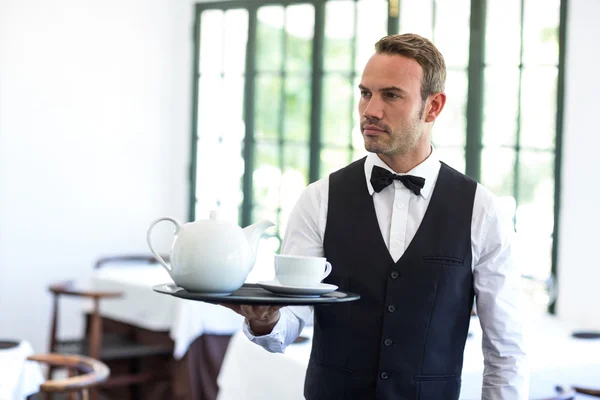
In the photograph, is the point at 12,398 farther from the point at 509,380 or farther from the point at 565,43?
the point at 565,43

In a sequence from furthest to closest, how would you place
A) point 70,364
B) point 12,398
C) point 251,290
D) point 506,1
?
point 506,1, point 70,364, point 12,398, point 251,290

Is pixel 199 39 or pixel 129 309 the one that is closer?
pixel 129 309

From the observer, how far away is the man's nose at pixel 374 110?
1826 mm

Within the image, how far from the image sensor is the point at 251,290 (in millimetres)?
1776

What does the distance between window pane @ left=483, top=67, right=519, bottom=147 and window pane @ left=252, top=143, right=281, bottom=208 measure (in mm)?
1654

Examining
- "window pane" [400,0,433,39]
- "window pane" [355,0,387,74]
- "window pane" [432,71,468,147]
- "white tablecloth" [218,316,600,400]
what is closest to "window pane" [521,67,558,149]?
"window pane" [432,71,468,147]

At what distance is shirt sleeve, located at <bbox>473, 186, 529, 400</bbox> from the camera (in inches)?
74.7

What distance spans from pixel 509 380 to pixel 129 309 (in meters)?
3.73

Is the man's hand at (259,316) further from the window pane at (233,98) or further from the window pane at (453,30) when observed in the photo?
the window pane at (233,98)

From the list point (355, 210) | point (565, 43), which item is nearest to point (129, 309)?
point (565, 43)

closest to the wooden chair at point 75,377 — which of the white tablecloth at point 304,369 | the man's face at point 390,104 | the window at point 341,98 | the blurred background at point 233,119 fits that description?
the white tablecloth at point 304,369

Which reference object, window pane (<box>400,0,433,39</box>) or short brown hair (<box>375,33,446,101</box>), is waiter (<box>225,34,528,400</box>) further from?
window pane (<box>400,0,433,39</box>)

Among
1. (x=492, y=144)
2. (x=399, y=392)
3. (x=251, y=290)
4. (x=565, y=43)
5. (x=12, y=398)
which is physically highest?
(x=565, y=43)

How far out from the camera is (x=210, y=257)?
1664 mm
